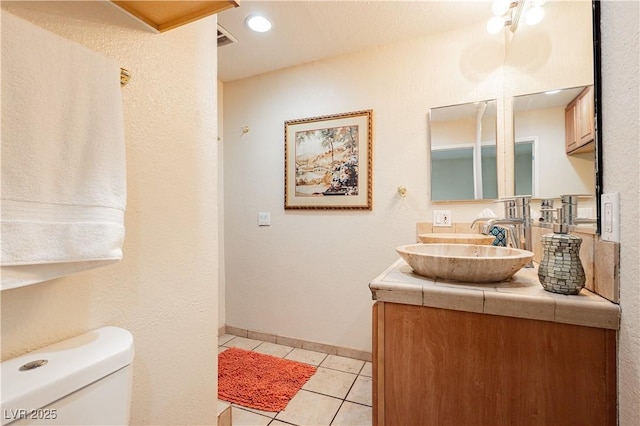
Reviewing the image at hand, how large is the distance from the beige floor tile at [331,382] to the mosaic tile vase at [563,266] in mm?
1376

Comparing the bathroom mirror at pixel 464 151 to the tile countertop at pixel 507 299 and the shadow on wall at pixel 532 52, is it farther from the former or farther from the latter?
the tile countertop at pixel 507 299

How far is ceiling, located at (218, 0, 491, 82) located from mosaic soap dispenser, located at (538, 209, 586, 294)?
1.55 meters

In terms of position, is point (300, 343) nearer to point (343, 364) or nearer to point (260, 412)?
point (343, 364)

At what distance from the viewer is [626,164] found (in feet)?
2.19

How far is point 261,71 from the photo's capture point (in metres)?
2.42

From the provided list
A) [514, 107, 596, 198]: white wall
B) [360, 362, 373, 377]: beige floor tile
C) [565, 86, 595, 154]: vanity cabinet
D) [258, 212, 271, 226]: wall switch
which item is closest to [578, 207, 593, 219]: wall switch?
[514, 107, 596, 198]: white wall

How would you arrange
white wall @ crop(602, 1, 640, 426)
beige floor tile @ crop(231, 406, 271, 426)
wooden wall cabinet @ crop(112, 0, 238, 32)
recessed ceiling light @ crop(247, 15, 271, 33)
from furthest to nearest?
recessed ceiling light @ crop(247, 15, 271, 33) < beige floor tile @ crop(231, 406, 271, 426) < wooden wall cabinet @ crop(112, 0, 238, 32) < white wall @ crop(602, 1, 640, 426)

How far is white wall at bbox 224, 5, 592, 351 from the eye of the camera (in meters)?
1.91

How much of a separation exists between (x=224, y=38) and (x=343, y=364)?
8.18ft

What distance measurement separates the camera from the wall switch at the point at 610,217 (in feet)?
2.28

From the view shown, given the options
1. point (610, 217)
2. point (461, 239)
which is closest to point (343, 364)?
point (461, 239)

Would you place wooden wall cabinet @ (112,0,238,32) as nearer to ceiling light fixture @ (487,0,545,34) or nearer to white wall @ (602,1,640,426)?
white wall @ (602,1,640,426)

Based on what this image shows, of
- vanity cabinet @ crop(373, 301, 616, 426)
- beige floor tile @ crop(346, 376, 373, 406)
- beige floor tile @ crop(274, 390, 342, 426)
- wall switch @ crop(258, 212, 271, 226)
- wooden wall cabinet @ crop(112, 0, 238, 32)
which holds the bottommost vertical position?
beige floor tile @ crop(346, 376, 373, 406)

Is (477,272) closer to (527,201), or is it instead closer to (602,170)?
(602,170)
